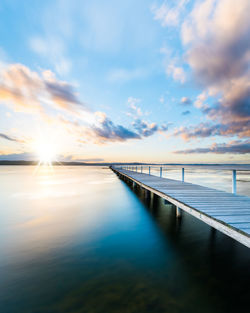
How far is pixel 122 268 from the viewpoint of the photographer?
3.53m

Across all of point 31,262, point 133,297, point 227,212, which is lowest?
point 31,262

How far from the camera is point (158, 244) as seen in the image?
4711 mm

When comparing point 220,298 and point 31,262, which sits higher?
point 220,298

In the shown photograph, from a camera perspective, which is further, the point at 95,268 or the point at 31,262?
the point at 31,262

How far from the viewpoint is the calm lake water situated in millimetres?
2605

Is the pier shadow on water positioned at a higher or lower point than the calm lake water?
higher

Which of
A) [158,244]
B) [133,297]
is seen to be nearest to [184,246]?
[158,244]

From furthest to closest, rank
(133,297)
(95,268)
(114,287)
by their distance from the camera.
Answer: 1. (95,268)
2. (114,287)
3. (133,297)

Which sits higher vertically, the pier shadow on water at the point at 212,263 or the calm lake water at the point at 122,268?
the pier shadow on water at the point at 212,263

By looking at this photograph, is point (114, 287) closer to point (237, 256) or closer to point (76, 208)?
point (237, 256)

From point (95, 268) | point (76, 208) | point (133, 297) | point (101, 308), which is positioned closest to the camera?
point (101, 308)

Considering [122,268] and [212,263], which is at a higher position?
[212,263]

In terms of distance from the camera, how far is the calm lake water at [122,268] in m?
2.61

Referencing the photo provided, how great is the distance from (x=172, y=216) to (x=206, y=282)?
4202 mm
